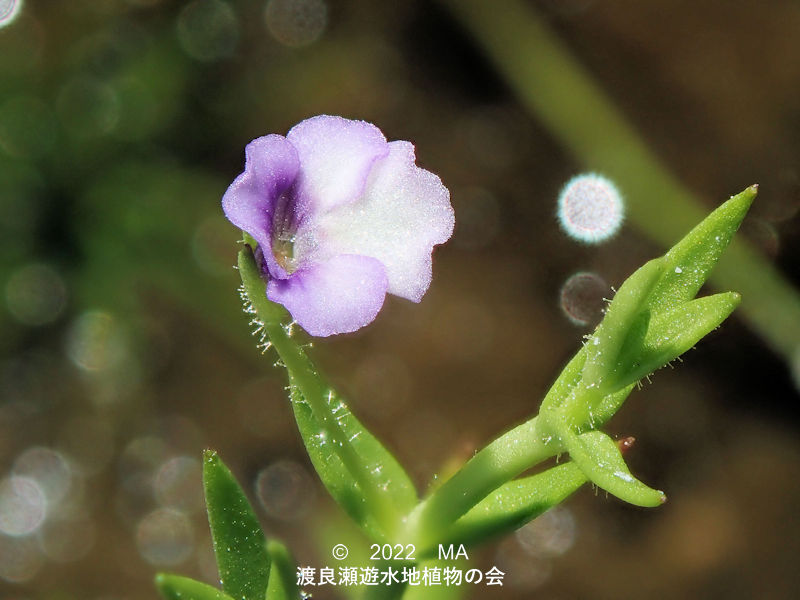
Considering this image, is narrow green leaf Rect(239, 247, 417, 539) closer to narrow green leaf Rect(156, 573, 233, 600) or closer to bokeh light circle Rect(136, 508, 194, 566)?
narrow green leaf Rect(156, 573, 233, 600)

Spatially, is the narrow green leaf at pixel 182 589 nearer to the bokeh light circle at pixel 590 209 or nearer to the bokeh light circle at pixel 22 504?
the bokeh light circle at pixel 22 504

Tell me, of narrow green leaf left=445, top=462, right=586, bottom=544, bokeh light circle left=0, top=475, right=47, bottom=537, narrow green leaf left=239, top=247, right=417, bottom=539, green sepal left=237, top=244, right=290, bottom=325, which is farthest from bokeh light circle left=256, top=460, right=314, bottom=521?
green sepal left=237, top=244, right=290, bottom=325

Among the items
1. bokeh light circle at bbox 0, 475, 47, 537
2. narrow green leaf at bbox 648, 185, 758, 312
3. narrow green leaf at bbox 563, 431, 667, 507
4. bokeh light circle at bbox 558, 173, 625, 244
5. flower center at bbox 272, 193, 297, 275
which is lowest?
narrow green leaf at bbox 563, 431, 667, 507

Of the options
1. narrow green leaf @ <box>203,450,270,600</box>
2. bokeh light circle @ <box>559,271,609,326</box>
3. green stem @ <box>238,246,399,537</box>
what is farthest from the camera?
bokeh light circle @ <box>559,271,609,326</box>

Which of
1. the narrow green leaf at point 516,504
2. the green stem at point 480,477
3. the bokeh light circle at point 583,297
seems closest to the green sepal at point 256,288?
the green stem at point 480,477

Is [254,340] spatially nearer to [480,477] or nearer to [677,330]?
[480,477]

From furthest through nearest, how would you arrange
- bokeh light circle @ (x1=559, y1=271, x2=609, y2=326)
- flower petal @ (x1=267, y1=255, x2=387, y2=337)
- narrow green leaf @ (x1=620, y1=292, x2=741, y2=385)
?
bokeh light circle @ (x1=559, y1=271, x2=609, y2=326) → narrow green leaf @ (x1=620, y1=292, x2=741, y2=385) → flower petal @ (x1=267, y1=255, x2=387, y2=337)

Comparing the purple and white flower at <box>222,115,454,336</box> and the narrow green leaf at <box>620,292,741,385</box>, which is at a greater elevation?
the purple and white flower at <box>222,115,454,336</box>

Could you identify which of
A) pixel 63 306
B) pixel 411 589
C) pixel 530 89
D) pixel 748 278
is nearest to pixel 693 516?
pixel 748 278
